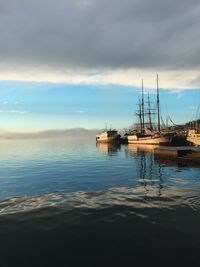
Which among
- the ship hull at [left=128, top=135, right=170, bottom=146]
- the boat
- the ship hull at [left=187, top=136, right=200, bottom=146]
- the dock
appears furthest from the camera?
the boat

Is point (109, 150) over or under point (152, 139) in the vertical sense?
under

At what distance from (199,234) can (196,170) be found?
2354 centimetres

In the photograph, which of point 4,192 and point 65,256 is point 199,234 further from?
point 4,192

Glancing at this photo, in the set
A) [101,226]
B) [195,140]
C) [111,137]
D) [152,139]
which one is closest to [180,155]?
[101,226]

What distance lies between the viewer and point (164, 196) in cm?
2119

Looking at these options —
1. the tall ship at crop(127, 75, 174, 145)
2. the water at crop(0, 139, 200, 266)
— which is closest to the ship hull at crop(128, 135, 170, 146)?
the tall ship at crop(127, 75, 174, 145)

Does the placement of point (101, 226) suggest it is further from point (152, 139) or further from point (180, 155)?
point (152, 139)

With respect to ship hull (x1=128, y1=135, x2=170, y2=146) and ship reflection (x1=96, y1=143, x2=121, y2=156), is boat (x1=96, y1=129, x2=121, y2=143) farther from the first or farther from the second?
ship reflection (x1=96, y1=143, x2=121, y2=156)

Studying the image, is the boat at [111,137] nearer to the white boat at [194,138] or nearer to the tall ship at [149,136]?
the tall ship at [149,136]

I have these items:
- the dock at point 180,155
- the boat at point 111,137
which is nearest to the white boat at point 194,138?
the dock at point 180,155

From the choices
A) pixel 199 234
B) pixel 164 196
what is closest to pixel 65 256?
pixel 199 234

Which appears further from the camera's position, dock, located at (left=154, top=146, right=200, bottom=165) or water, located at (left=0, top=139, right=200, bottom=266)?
dock, located at (left=154, top=146, right=200, bottom=165)

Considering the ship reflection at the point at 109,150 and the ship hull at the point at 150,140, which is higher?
the ship hull at the point at 150,140

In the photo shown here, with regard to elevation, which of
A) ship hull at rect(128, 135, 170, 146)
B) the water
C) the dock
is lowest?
the water
